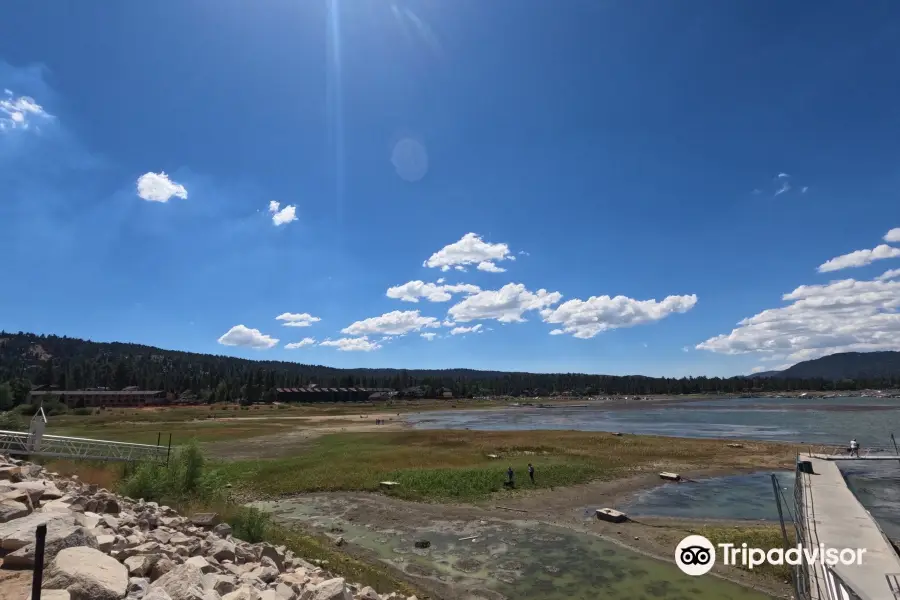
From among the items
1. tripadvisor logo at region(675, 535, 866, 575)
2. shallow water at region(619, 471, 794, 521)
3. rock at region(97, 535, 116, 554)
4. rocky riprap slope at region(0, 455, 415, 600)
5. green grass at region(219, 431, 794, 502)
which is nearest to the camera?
rocky riprap slope at region(0, 455, 415, 600)

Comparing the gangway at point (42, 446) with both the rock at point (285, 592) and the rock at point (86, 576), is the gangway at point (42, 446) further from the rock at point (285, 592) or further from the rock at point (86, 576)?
the rock at point (86, 576)

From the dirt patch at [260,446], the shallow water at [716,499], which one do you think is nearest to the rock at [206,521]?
the shallow water at [716,499]

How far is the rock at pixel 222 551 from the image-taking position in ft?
→ 46.0

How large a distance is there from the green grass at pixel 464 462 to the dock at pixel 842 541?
56.4ft

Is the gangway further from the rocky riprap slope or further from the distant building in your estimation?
the distant building

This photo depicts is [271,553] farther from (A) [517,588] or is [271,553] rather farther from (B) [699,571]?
(B) [699,571]

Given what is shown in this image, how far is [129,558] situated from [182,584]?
2177mm

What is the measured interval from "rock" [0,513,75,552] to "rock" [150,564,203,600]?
235 centimetres

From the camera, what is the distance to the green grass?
123 feet

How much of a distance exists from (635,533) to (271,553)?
18758 mm

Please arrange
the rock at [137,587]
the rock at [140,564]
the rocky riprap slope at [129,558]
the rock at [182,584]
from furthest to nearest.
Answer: the rock at [140,564]
the rock at [182,584]
the rock at [137,587]
the rocky riprap slope at [129,558]

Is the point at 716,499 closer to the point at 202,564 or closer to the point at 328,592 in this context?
the point at 328,592

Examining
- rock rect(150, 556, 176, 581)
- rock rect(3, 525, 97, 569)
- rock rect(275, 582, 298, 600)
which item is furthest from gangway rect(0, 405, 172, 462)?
rock rect(275, 582, 298, 600)


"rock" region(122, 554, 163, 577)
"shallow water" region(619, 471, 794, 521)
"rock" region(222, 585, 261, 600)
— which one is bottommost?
"shallow water" region(619, 471, 794, 521)
